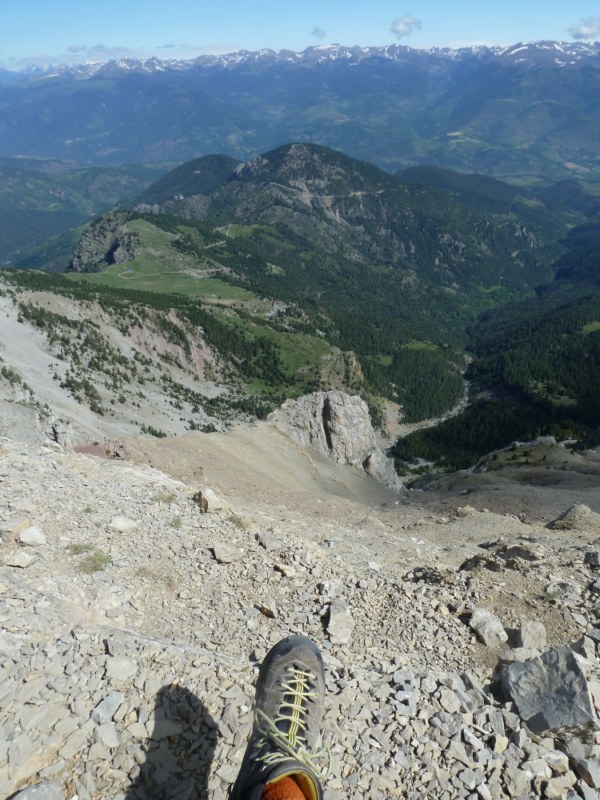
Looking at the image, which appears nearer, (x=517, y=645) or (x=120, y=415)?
(x=517, y=645)

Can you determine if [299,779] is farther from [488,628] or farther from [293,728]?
[488,628]

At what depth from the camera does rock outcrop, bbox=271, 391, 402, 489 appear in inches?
2881

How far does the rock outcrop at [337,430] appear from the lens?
73188 millimetres

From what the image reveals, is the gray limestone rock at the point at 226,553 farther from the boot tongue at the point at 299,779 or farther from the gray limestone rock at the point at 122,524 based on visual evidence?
the boot tongue at the point at 299,779

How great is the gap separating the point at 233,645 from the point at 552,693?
587 cm

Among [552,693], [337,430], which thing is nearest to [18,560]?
[552,693]

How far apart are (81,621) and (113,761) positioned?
3.22 metres

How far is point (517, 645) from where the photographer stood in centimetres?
1040

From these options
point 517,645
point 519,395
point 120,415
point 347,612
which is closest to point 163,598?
point 347,612

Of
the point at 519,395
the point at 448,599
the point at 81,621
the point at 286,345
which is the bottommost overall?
the point at 519,395

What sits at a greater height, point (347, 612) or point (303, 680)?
point (303, 680)

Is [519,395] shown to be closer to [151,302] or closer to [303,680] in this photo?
[151,302]

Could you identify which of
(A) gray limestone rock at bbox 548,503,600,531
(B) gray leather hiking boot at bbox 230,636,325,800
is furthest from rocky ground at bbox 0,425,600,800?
(A) gray limestone rock at bbox 548,503,600,531

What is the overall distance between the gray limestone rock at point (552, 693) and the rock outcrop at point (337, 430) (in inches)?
2426
